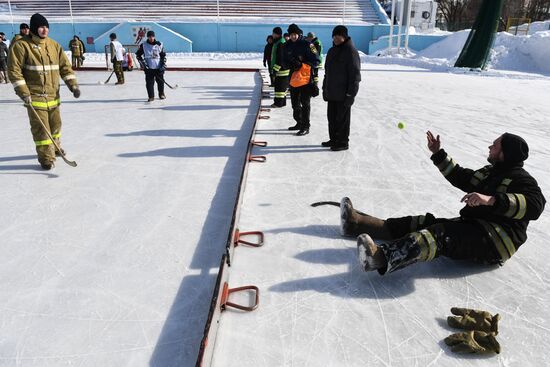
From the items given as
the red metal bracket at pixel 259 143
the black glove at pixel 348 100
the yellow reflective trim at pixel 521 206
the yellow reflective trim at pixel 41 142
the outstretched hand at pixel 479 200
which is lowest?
the red metal bracket at pixel 259 143

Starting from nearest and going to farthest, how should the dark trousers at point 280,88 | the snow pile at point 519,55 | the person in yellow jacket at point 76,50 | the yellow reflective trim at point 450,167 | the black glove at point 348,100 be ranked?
the yellow reflective trim at point 450,167
the black glove at point 348,100
the dark trousers at point 280,88
the person in yellow jacket at point 76,50
the snow pile at point 519,55

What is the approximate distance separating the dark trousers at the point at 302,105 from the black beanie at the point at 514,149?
4.00 m

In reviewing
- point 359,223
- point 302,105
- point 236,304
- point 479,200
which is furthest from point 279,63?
point 236,304

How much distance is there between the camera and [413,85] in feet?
42.7

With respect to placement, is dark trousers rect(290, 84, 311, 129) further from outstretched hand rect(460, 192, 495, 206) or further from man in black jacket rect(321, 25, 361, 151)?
outstretched hand rect(460, 192, 495, 206)

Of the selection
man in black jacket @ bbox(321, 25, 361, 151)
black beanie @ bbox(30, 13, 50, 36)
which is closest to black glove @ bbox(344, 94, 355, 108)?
man in black jacket @ bbox(321, 25, 361, 151)

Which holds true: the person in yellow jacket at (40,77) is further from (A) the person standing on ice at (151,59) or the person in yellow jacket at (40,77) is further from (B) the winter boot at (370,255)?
(A) the person standing on ice at (151,59)

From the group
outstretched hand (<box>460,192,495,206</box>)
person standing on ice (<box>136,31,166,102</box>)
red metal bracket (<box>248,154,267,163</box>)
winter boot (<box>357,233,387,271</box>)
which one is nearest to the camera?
outstretched hand (<box>460,192,495,206</box>)

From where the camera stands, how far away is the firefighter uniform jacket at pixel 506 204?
237cm

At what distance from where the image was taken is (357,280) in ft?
8.68

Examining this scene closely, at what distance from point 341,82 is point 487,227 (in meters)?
3.14

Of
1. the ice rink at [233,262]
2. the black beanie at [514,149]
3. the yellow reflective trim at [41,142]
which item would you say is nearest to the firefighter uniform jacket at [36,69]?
the yellow reflective trim at [41,142]

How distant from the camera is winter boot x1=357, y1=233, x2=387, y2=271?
2.44 m

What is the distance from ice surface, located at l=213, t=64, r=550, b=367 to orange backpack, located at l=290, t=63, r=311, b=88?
1.16 m
